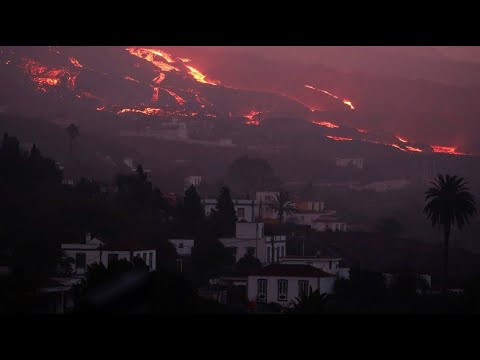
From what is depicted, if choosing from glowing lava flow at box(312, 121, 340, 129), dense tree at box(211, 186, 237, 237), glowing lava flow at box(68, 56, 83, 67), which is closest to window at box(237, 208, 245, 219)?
dense tree at box(211, 186, 237, 237)

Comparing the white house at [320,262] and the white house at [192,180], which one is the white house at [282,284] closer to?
the white house at [320,262]

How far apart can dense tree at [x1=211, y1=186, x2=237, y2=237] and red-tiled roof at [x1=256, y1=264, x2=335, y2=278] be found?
6390 mm

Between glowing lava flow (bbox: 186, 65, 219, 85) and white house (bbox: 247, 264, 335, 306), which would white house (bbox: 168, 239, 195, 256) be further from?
glowing lava flow (bbox: 186, 65, 219, 85)

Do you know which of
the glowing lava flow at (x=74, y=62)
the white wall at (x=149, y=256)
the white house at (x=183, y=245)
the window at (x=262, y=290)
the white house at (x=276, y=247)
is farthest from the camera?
the glowing lava flow at (x=74, y=62)

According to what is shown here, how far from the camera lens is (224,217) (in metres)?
30.8

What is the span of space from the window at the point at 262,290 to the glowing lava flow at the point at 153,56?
46.6 meters

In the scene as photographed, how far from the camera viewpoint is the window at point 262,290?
Answer: 22312mm

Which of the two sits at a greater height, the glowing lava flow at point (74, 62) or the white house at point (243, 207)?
the glowing lava flow at point (74, 62)

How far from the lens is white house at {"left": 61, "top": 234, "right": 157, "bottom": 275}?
24422mm

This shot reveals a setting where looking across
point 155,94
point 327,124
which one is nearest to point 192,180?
point 327,124

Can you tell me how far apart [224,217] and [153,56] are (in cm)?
4341

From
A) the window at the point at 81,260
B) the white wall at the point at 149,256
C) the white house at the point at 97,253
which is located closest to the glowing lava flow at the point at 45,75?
the white wall at the point at 149,256
